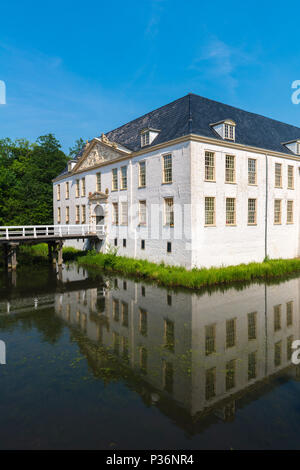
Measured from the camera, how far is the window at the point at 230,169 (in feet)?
69.5

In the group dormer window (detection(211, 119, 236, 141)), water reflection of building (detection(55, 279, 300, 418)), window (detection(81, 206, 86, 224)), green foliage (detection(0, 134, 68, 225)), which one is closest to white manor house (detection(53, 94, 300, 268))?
dormer window (detection(211, 119, 236, 141))

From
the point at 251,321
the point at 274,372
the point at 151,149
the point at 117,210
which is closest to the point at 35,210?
the point at 117,210

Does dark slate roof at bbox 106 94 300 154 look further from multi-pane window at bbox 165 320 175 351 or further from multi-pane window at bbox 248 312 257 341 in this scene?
multi-pane window at bbox 165 320 175 351

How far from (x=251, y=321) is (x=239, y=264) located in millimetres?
10517

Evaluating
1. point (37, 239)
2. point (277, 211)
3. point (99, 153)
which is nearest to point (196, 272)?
point (277, 211)

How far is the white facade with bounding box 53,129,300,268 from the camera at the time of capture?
19.4 meters

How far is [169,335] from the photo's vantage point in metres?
10.1

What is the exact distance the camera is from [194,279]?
16766mm

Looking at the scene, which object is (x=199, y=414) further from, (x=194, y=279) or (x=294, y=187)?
(x=294, y=187)

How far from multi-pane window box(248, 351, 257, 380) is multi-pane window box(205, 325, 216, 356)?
41.7 inches

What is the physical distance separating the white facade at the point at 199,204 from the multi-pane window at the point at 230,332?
7983mm

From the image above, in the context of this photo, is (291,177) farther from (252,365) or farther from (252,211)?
(252,365)

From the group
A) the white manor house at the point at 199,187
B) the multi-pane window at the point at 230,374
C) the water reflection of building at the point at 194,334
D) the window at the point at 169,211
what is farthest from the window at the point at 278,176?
the multi-pane window at the point at 230,374

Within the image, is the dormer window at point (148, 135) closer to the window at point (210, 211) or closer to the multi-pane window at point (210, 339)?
the window at point (210, 211)
